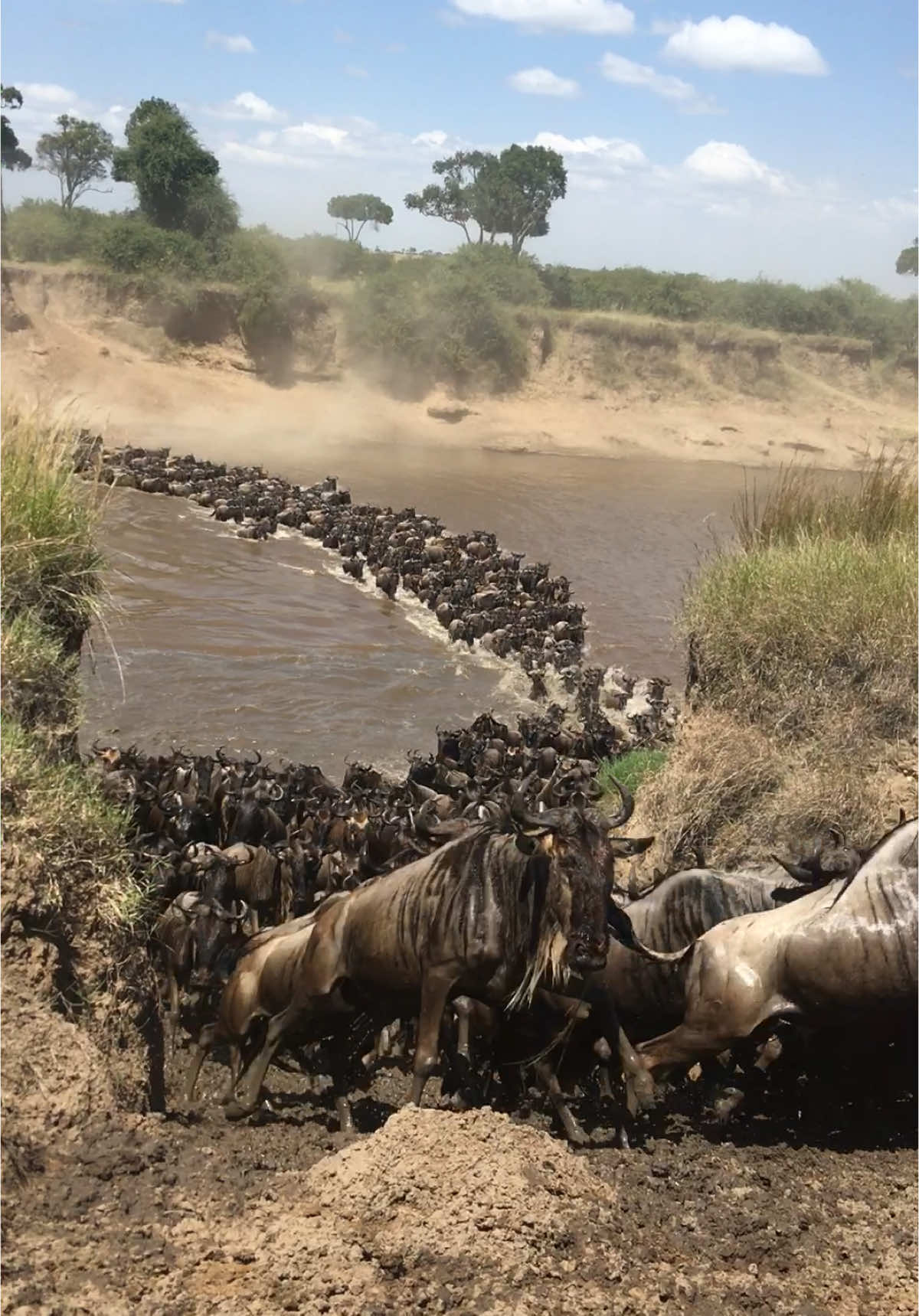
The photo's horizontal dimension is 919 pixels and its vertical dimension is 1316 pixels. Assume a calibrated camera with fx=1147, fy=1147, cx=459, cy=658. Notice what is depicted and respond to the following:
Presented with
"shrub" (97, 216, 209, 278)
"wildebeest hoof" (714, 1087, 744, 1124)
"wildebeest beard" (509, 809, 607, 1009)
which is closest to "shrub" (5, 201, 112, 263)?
"shrub" (97, 216, 209, 278)

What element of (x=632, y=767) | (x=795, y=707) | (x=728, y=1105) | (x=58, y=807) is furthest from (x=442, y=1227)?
(x=632, y=767)

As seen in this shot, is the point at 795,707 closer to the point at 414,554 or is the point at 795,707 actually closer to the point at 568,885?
the point at 568,885

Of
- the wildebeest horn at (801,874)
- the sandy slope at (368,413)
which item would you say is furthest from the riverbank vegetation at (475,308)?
the wildebeest horn at (801,874)

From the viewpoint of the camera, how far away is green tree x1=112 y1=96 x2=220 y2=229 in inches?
1902

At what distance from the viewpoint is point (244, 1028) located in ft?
21.5

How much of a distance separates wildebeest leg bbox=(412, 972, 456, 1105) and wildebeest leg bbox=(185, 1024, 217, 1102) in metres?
1.68

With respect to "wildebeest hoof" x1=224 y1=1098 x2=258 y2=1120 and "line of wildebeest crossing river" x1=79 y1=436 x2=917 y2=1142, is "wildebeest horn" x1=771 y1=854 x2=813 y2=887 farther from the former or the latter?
"wildebeest hoof" x1=224 y1=1098 x2=258 y2=1120

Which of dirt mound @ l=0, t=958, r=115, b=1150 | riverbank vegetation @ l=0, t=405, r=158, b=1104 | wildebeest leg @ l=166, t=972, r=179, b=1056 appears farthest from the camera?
wildebeest leg @ l=166, t=972, r=179, b=1056

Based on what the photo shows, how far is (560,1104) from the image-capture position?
5391 millimetres

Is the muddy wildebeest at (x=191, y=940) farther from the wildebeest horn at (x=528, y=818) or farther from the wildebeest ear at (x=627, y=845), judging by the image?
the wildebeest ear at (x=627, y=845)

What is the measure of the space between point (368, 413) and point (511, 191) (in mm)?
24930

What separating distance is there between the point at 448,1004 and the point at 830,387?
5186cm

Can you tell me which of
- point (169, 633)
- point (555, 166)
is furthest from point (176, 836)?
point (555, 166)

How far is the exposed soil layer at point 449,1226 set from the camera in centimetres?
394
